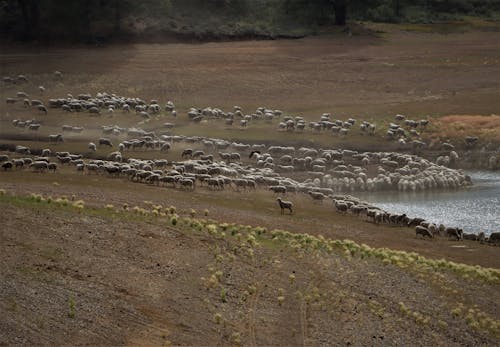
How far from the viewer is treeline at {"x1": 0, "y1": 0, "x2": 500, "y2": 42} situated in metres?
76.7

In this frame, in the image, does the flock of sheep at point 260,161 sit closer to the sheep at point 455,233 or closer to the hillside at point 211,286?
the sheep at point 455,233

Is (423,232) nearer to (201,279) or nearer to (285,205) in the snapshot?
(285,205)

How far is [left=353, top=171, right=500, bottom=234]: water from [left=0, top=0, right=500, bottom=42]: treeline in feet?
121

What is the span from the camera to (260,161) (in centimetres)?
4838

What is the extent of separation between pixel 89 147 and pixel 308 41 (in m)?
33.7

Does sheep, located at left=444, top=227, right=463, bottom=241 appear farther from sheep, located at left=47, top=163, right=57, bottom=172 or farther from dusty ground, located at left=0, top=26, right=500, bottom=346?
sheep, located at left=47, top=163, right=57, bottom=172

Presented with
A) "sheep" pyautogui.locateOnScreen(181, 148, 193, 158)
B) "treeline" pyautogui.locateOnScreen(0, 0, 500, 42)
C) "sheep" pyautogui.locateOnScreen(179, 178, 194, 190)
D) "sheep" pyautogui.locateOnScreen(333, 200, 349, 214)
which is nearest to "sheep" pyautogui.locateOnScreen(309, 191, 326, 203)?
"sheep" pyautogui.locateOnScreen(333, 200, 349, 214)

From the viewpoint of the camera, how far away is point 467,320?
89.6ft

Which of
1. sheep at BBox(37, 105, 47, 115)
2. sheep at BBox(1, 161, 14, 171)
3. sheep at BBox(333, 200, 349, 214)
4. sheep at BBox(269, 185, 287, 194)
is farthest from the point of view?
sheep at BBox(37, 105, 47, 115)

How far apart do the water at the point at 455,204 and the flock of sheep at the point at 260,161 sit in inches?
34.9

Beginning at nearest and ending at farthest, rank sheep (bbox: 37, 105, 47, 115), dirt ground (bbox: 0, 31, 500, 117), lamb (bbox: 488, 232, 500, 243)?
lamb (bbox: 488, 232, 500, 243) → sheep (bbox: 37, 105, 47, 115) → dirt ground (bbox: 0, 31, 500, 117)

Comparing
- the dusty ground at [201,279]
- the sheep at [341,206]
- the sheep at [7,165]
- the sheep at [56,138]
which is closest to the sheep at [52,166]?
the dusty ground at [201,279]

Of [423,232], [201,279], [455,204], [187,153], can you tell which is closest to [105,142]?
[187,153]

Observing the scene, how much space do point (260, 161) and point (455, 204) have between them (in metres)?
9.83
